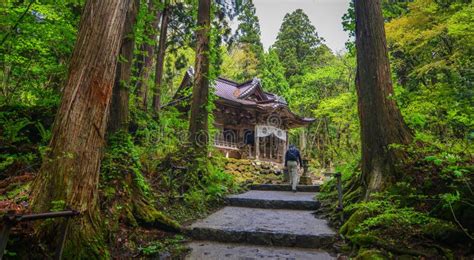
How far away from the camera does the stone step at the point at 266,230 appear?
13.4ft

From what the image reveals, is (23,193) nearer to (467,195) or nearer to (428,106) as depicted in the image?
(467,195)

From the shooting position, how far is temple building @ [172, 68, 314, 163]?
17500 millimetres

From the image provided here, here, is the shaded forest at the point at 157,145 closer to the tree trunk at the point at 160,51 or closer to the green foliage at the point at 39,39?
the green foliage at the point at 39,39

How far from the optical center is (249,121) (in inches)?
745

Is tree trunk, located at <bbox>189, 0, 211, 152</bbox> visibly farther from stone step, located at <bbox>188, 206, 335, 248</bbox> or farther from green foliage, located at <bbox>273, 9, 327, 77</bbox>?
green foliage, located at <bbox>273, 9, 327, 77</bbox>

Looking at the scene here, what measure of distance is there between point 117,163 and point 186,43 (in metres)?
9.40

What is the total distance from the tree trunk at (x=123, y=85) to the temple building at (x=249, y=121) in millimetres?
10757

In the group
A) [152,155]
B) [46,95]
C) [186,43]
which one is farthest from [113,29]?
[186,43]

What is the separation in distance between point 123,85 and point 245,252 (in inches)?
147

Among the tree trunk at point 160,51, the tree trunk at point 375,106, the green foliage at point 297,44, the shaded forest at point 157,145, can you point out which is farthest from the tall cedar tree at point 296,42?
the tree trunk at point 375,106

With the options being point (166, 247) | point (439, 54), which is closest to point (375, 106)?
point (166, 247)

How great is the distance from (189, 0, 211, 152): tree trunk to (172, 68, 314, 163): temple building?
27.0ft

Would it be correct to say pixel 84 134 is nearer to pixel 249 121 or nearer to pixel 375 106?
pixel 375 106

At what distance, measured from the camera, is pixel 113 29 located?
10.8ft
